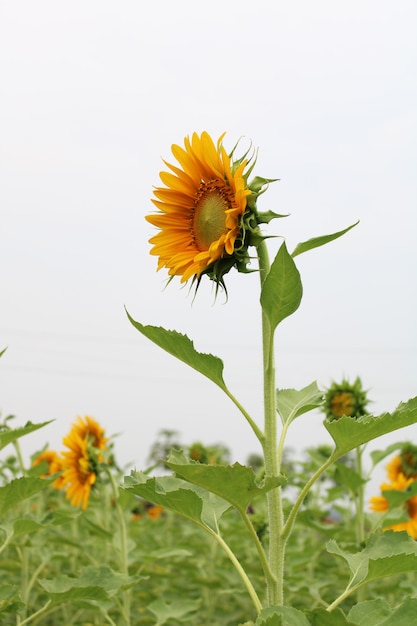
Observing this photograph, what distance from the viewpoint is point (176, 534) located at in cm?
537

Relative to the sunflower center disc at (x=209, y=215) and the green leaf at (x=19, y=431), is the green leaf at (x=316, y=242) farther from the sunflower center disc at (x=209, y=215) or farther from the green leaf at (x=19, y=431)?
the green leaf at (x=19, y=431)

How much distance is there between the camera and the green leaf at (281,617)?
4.21 feet

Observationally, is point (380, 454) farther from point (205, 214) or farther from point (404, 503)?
point (205, 214)

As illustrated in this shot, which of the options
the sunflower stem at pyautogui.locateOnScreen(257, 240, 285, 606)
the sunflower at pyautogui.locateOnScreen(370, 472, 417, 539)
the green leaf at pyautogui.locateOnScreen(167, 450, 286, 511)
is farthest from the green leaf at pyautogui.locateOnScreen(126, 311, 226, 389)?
the sunflower at pyautogui.locateOnScreen(370, 472, 417, 539)

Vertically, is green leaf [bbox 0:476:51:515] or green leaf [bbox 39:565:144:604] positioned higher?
green leaf [bbox 0:476:51:515]

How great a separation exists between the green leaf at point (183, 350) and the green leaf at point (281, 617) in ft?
1.36

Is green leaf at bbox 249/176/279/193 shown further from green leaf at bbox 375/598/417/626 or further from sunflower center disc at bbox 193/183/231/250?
green leaf at bbox 375/598/417/626

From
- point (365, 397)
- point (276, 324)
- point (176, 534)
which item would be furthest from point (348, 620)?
point (176, 534)

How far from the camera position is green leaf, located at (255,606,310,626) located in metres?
1.28

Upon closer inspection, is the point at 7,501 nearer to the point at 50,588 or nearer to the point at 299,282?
the point at 50,588

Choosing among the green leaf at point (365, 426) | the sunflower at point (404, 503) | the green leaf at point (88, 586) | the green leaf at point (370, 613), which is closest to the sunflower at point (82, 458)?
the green leaf at point (88, 586)

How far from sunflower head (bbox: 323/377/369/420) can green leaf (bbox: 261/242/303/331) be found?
4.88 ft

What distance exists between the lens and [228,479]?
130 cm

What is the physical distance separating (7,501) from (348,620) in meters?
1.01
